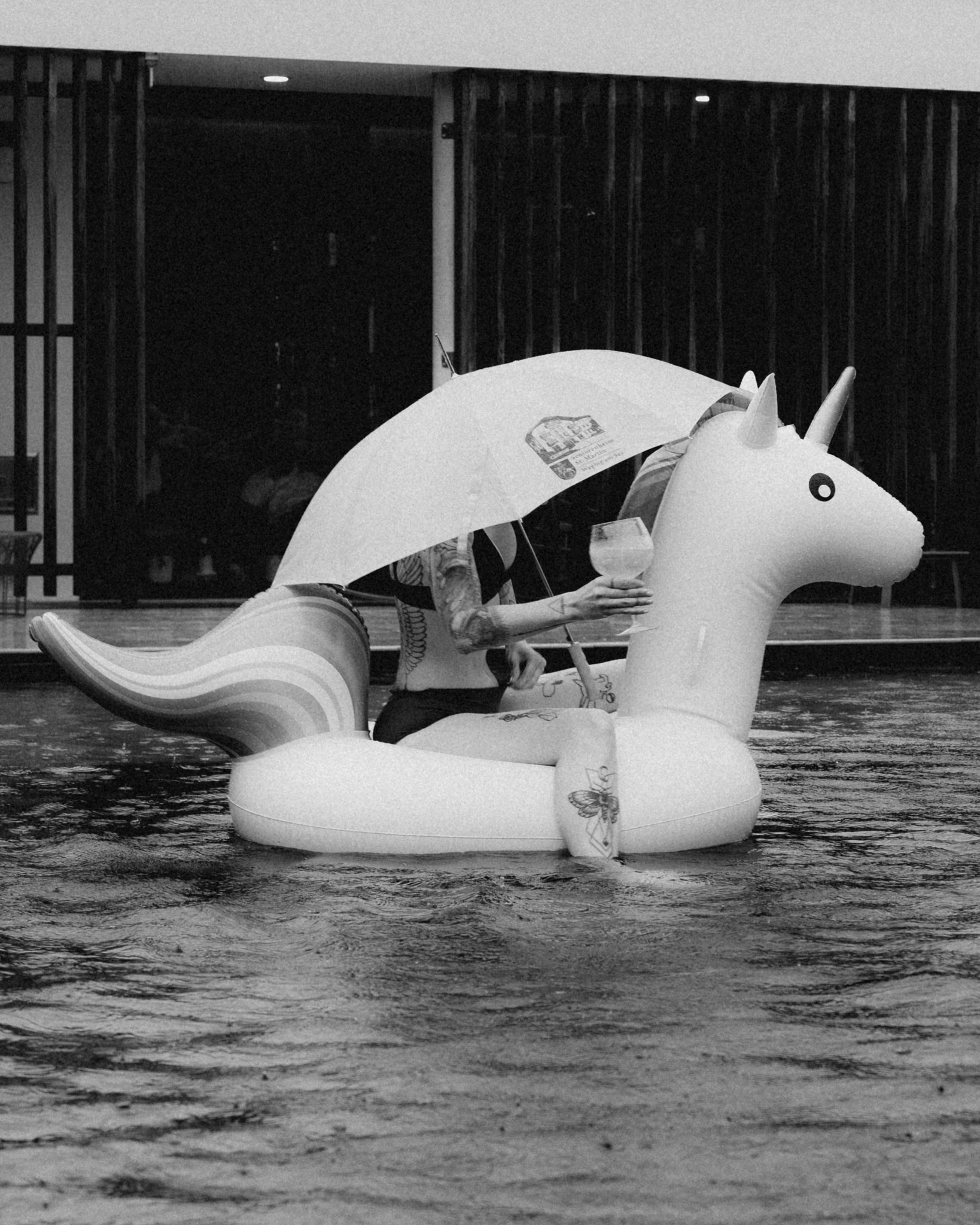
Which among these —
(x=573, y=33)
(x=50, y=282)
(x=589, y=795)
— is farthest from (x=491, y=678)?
(x=573, y=33)

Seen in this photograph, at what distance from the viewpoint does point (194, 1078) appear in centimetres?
442

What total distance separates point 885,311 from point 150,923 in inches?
656

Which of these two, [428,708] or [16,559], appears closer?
[428,708]

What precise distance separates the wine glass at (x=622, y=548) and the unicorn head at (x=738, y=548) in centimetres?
56

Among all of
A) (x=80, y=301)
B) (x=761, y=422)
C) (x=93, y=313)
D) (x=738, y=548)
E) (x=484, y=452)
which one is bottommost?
(x=738, y=548)

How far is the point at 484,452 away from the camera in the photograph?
22.8ft

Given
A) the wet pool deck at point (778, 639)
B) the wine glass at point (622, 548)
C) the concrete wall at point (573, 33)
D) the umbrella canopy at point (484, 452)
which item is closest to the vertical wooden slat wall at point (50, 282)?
the concrete wall at point (573, 33)

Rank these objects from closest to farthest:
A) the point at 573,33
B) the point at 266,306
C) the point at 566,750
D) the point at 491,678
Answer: the point at 566,750 < the point at 491,678 < the point at 573,33 < the point at 266,306

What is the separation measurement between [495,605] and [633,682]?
769mm

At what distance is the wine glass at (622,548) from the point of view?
22.2 feet

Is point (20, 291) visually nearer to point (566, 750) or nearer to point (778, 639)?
point (778, 639)

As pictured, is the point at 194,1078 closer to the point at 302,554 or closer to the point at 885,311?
the point at 302,554

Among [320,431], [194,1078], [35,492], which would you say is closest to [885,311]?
[320,431]

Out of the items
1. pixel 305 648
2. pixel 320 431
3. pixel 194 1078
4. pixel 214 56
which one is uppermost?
pixel 214 56
